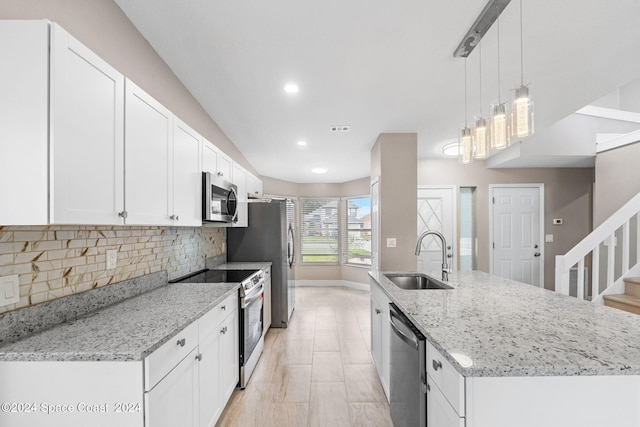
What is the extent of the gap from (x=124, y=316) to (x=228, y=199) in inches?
61.4

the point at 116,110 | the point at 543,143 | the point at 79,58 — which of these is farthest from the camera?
the point at 543,143

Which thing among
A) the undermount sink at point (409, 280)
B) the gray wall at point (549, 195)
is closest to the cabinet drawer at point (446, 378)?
the undermount sink at point (409, 280)

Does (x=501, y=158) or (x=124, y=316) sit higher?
(x=501, y=158)

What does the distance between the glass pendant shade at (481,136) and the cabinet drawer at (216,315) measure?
2036mm

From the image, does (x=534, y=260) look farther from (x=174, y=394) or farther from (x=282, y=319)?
(x=174, y=394)

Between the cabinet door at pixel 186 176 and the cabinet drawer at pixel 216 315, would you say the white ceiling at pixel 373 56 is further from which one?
the cabinet drawer at pixel 216 315

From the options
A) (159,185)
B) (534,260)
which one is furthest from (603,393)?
(534,260)

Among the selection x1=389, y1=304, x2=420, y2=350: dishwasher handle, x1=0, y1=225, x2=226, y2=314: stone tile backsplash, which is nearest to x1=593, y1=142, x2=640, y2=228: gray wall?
x1=389, y1=304, x2=420, y2=350: dishwasher handle

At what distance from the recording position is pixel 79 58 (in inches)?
46.1

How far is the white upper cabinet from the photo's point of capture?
1.04 metres

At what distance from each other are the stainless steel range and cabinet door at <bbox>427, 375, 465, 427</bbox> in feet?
5.44

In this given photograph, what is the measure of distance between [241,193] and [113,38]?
2169 mm

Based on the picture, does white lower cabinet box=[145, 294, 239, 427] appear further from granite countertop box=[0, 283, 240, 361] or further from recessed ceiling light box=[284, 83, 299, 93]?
recessed ceiling light box=[284, 83, 299, 93]

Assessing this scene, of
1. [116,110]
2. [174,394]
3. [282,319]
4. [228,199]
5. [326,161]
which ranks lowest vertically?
[282,319]
